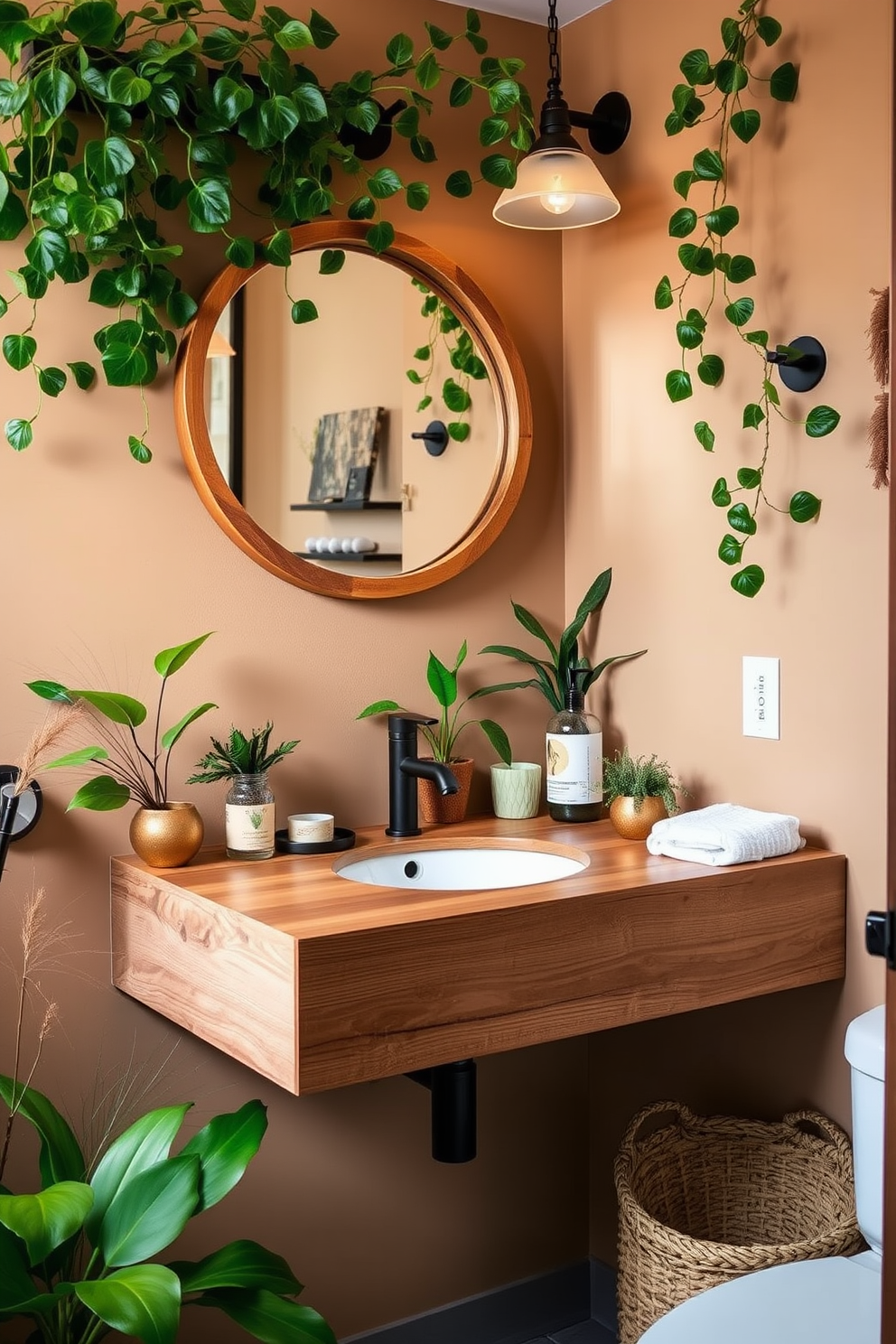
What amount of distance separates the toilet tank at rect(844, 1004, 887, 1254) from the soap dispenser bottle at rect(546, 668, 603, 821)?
2.10ft

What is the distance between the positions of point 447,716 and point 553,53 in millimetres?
1142

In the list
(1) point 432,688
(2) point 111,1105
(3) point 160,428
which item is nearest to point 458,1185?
(2) point 111,1105

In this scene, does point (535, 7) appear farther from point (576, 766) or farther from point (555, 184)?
point (576, 766)

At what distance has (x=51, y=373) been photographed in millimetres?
1809

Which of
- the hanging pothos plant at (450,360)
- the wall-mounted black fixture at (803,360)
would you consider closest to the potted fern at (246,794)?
the hanging pothos plant at (450,360)

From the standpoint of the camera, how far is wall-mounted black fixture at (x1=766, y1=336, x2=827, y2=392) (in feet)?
6.12

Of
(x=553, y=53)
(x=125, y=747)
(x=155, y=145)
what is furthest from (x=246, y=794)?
(x=553, y=53)

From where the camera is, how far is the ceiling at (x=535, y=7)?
2.26m

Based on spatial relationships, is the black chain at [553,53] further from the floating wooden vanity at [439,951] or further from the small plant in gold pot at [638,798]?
the floating wooden vanity at [439,951]

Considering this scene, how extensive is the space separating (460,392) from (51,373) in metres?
0.74

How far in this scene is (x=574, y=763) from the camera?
220cm

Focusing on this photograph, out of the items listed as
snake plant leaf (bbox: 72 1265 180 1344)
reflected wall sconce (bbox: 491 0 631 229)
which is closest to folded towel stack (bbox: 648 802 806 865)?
snake plant leaf (bbox: 72 1265 180 1344)

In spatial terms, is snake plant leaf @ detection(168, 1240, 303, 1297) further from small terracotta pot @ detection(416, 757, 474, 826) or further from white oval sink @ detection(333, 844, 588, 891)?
small terracotta pot @ detection(416, 757, 474, 826)

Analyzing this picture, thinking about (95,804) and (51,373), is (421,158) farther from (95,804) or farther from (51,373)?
(95,804)
